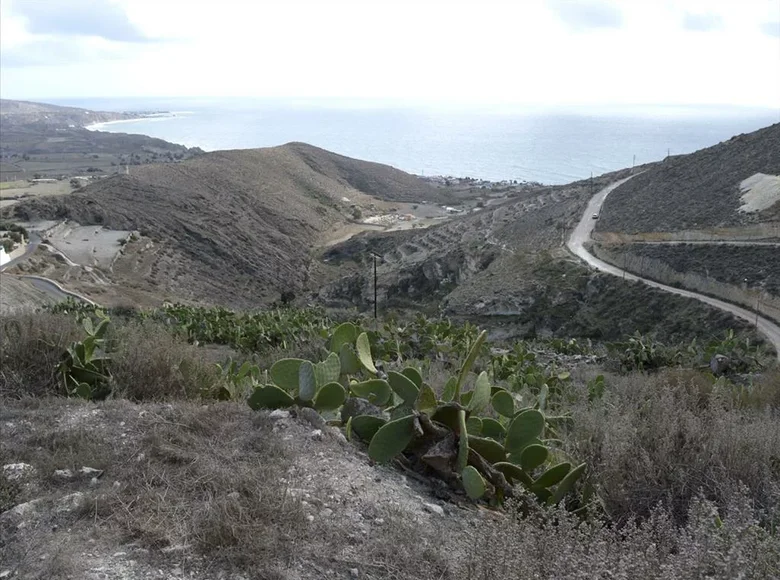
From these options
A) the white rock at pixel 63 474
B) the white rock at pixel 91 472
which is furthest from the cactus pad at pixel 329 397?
the white rock at pixel 63 474

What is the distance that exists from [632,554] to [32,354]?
5899mm

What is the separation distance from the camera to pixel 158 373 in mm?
6168

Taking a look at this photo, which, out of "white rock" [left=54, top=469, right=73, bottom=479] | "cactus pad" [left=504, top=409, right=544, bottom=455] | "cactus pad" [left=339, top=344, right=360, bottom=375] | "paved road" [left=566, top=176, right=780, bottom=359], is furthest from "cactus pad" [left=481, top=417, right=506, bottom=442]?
"paved road" [left=566, top=176, right=780, bottom=359]

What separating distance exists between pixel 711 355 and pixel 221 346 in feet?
29.7

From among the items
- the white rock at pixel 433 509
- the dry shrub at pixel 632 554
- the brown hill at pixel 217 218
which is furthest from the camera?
the brown hill at pixel 217 218

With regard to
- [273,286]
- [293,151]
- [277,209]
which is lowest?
[273,286]

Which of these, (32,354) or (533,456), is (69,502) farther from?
(32,354)

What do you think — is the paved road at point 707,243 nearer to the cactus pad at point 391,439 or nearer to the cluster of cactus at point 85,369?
the cactus pad at point 391,439

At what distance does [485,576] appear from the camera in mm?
2512

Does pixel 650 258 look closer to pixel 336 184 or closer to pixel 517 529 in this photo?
pixel 517 529

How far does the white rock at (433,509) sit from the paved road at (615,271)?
14439mm

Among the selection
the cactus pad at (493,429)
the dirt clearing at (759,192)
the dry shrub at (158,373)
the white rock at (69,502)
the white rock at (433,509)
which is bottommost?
the dry shrub at (158,373)

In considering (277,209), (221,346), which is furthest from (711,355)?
(277,209)

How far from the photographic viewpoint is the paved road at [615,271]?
18000 millimetres
